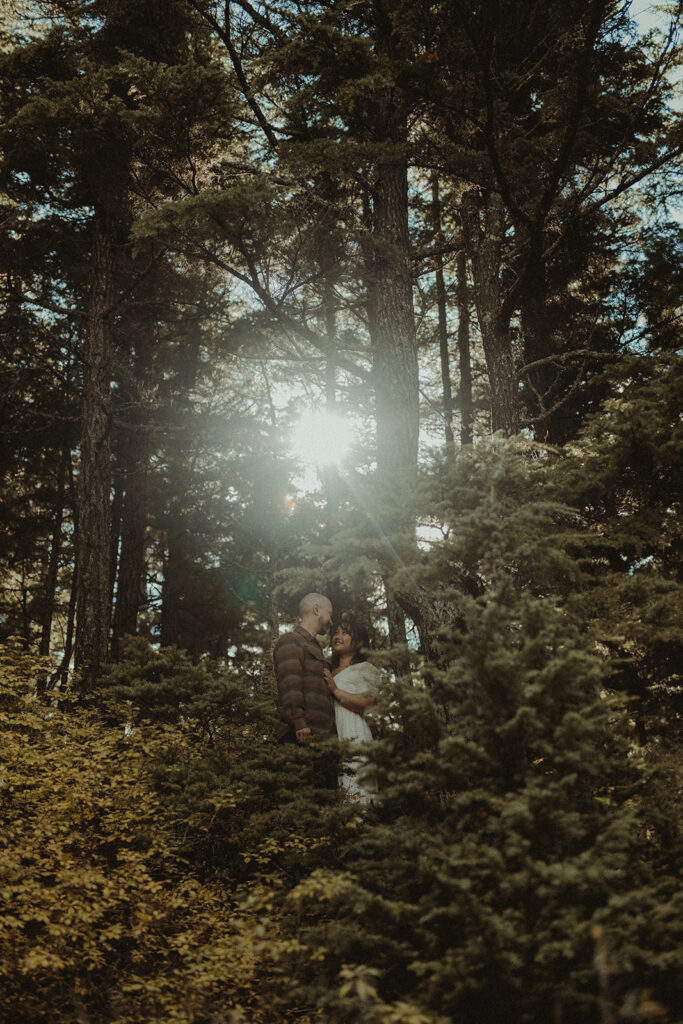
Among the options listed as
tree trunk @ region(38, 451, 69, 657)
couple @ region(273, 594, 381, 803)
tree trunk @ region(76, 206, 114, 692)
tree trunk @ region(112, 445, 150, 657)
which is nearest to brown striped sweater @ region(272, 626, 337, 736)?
couple @ region(273, 594, 381, 803)

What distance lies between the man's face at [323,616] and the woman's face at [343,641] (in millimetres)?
108

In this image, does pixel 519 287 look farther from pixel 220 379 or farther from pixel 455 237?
pixel 220 379

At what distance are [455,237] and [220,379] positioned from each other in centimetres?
661

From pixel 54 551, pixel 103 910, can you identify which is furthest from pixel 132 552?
pixel 103 910

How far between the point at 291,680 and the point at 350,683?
0.46 m

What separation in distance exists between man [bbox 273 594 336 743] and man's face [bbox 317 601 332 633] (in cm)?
15

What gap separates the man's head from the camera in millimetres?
5477

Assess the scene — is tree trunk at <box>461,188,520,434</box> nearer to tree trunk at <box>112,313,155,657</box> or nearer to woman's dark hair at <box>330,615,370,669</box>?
woman's dark hair at <box>330,615,370,669</box>

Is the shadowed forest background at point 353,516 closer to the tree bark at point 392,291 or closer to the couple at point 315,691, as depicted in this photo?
the tree bark at point 392,291

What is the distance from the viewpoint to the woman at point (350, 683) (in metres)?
5.01

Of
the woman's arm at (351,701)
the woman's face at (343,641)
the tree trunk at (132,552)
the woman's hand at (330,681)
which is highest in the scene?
the tree trunk at (132,552)

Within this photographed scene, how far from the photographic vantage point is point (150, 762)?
5355 millimetres

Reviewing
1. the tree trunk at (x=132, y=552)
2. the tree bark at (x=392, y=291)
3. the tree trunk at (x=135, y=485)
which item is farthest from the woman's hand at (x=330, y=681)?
the tree trunk at (x=132, y=552)

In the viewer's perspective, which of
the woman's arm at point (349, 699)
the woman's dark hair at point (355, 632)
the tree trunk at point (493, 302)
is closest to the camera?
the woman's arm at point (349, 699)
